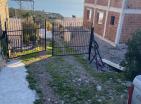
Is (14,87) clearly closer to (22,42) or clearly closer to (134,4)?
(22,42)

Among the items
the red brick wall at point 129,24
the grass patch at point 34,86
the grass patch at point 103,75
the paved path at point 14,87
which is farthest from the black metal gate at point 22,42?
the red brick wall at point 129,24

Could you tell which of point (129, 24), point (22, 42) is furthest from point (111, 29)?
point (22, 42)

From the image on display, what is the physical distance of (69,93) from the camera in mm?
7102

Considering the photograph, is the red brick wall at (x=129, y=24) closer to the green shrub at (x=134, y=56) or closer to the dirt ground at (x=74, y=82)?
the dirt ground at (x=74, y=82)

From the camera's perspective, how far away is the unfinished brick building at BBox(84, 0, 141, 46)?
47.6ft

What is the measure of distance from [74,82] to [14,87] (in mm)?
2250

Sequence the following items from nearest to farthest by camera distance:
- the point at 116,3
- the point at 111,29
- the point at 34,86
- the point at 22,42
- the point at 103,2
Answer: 1. the point at 34,86
2. the point at 22,42
3. the point at 116,3
4. the point at 111,29
5. the point at 103,2

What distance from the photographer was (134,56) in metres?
8.47

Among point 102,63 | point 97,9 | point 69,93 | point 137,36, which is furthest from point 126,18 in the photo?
point 69,93

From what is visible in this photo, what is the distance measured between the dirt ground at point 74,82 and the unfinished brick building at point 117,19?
5.68 m

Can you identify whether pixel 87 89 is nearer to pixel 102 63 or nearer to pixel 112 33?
pixel 102 63

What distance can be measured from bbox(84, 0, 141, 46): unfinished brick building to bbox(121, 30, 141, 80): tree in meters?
6.52

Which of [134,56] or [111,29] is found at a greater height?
[111,29]

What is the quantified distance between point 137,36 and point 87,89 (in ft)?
9.72
